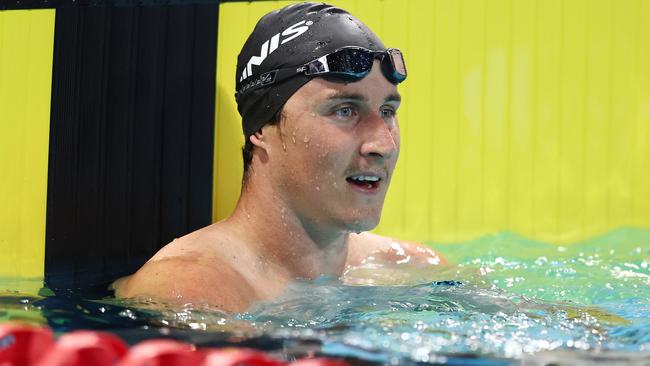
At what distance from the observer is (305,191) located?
117 inches

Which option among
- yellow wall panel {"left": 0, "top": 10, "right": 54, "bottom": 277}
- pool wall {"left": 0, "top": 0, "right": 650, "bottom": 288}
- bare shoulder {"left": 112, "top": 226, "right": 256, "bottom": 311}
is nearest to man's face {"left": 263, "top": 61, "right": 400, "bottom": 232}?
bare shoulder {"left": 112, "top": 226, "right": 256, "bottom": 311}

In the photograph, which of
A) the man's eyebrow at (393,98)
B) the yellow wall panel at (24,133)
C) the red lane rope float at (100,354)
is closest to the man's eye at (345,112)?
the man's eyebrow at (393,98)

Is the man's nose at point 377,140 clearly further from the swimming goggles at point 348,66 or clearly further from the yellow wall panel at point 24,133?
the yellow wall panel at point 24,133

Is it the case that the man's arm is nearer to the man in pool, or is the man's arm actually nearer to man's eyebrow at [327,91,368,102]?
the man in pool

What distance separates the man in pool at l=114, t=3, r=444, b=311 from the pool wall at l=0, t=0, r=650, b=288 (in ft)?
4.03

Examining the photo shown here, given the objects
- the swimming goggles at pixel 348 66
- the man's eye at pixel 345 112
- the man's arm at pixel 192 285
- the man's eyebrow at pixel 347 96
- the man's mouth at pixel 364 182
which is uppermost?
the swimming goggles at pixel 348 66

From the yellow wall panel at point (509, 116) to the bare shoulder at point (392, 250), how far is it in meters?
0.74

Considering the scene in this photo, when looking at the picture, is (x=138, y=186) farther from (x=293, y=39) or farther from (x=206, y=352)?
(x=206, y=352)

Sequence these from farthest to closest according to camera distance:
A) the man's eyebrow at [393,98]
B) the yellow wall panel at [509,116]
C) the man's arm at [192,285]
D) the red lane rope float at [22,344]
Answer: the yellow wall panel at [509,116] < the man's eyebrow at [393,98] < the man's arm at [192,285] < the red lane rope float at [22,344]

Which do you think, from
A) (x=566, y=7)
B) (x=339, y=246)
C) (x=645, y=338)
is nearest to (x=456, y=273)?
(x=339, y=246)

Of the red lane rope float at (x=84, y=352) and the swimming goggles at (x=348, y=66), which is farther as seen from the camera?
the swimming goggles at (x=348, y=66)

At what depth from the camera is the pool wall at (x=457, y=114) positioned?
430 cm

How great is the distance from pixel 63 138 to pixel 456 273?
1823 millimetres

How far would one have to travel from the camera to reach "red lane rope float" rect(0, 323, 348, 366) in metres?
1.66
